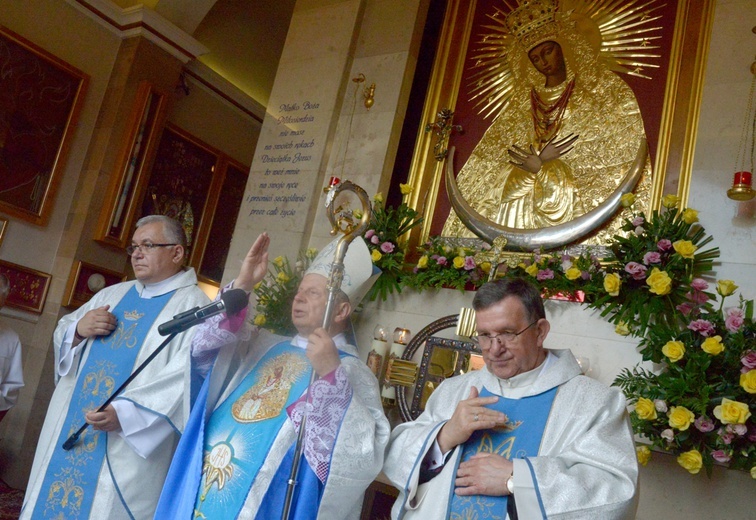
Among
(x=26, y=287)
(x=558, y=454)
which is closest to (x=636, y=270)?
(x=558, y=454)

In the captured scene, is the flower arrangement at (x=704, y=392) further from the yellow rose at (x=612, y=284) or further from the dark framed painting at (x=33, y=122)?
the dark framed painting at (x=33, y=122)

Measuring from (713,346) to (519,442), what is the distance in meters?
1.45

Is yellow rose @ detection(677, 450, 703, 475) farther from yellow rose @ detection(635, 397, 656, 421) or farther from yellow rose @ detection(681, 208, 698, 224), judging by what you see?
yellow rose @ detection(681, 208, 698, 224)

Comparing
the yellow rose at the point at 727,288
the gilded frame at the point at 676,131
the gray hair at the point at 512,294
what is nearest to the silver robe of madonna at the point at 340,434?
the gray hair at the point at 512,294

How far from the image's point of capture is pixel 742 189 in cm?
398

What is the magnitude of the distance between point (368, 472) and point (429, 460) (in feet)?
0.88

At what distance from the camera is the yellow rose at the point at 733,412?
324cm

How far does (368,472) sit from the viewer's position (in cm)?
276

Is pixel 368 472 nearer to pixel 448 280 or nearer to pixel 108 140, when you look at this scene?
pixel 448 280

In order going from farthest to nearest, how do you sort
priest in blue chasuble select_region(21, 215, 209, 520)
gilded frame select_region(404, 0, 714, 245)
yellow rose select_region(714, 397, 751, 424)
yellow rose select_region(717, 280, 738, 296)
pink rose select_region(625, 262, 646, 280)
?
gilded frame select_region(404, 0, 714, 245) < pink rose select_region(625, 262, 646, 280) < yellow rose select_region(717, 280, 738, 296) < priest in blue chasuble select_region(21, 215, 209, 520) < yellow rose select_region(714, 397, 751, 424)

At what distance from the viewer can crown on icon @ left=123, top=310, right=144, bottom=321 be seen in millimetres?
4020

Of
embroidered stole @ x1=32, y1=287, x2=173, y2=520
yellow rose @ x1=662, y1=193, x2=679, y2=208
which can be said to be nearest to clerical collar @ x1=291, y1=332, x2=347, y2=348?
embroidered stole @ x1=32, y1=287, x2=173, y2=520

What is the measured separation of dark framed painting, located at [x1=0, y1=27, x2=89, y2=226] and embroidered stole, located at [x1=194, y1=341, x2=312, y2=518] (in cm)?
501

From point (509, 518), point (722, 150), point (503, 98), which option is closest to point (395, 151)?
point (503, 98)
